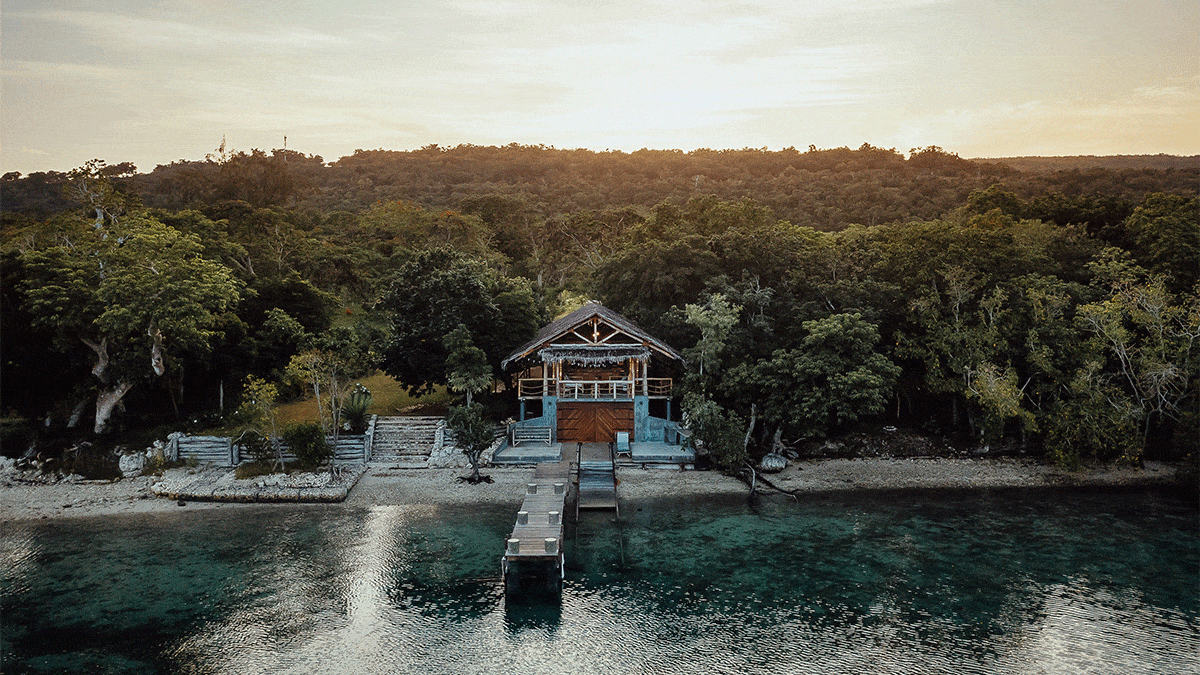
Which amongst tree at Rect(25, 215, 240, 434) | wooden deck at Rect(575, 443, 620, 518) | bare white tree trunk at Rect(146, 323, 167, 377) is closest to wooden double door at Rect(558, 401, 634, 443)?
wooden deck at Rect(575, 443, 620, 518)

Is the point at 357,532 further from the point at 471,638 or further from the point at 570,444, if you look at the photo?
the point at 570,444

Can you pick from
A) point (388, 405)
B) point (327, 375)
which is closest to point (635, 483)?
point (327, 375)

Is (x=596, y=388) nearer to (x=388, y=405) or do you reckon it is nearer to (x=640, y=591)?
(x=388, y=405)

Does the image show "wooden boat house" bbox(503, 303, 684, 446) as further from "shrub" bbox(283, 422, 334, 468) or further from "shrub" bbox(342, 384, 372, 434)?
"shrub" bbox(283, 422, 334, 468)

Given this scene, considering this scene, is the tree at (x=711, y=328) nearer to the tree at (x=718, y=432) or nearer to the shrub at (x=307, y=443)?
the tree at (x=718, y=432)

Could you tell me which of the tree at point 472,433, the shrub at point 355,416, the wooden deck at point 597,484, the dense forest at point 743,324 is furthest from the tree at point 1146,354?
the shrub at point 355,416
